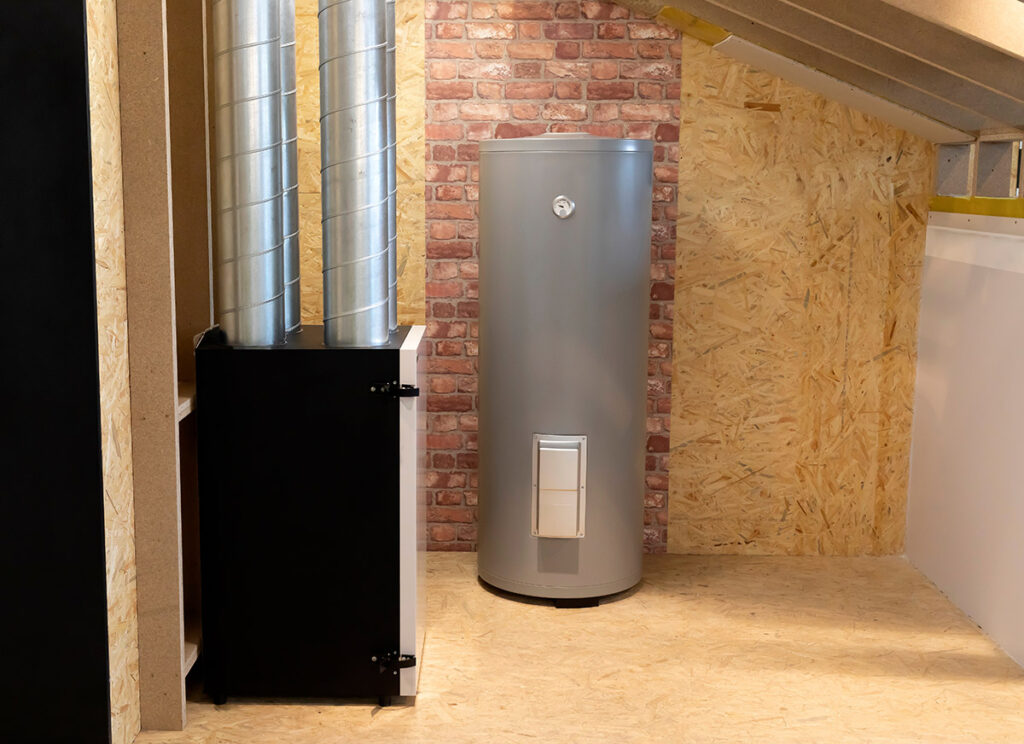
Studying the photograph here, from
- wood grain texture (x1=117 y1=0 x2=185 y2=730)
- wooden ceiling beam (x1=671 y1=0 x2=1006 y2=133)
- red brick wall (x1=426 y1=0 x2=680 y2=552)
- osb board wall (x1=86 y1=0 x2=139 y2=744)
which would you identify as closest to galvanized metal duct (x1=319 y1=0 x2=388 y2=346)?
wood grain texture (x1=117 y1=0 x2=185 y2=730)

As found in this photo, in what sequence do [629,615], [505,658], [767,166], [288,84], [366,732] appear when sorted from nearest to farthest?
[366,732] < [288,84] < [505,658] < [629,615] < [767,166]

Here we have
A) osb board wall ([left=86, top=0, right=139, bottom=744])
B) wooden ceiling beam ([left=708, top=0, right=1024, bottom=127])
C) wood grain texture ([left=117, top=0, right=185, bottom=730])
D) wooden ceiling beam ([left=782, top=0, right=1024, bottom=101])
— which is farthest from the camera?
wooden ceiling beam ([left=708, top=0, right=1024, bottom=127])

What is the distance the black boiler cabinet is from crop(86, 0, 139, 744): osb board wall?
25cm

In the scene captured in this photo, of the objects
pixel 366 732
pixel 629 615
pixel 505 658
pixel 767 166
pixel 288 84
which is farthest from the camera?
pixel 767 166

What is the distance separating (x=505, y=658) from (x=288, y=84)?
1.87 metres

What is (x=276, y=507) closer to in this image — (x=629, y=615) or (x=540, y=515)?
(x=540, y=515)

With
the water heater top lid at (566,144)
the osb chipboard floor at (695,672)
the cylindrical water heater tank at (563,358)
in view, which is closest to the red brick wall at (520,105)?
the cylindrical water heater tank at (563,358)

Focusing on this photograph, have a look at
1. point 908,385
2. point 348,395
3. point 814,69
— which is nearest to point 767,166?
point 814,69

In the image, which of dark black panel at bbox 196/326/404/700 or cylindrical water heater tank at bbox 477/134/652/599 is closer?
dark black panel at bbox 196/326/404/700

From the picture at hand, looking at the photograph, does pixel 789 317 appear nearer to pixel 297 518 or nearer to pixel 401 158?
pixel 401 158

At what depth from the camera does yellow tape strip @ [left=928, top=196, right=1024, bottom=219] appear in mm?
3645

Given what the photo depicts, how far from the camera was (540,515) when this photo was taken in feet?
12.9

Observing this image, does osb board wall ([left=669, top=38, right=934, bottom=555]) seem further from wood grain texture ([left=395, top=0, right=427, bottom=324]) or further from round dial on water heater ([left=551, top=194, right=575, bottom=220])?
wood grain texture ([left=395, top=0, right=427, bottom=324])

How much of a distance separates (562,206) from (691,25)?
0.97m
